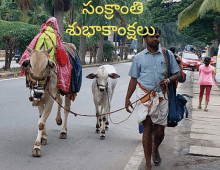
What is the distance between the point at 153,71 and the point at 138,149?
2091mm

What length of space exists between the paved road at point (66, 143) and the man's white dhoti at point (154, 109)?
1002mm

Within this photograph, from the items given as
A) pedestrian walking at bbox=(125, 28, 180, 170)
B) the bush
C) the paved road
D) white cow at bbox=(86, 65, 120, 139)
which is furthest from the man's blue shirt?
the bush

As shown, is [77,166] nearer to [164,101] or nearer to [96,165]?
[96,165]

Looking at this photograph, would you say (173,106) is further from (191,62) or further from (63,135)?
(191,62)

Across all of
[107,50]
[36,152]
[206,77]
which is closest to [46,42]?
[36,152]

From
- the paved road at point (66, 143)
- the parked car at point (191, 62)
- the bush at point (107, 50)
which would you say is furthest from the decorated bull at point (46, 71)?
the bush at point (107, 50)

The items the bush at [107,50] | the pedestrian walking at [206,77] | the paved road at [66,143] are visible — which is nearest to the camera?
the paved road at [66,143]

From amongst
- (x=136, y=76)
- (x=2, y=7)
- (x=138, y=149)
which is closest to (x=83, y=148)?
(x=138, y=149)

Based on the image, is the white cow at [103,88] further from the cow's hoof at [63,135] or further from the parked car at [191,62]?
the parked car at [191,62]

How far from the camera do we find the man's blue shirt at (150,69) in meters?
5.77

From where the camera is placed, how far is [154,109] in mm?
5691

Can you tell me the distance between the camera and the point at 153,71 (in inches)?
227

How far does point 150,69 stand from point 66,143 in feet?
8.77

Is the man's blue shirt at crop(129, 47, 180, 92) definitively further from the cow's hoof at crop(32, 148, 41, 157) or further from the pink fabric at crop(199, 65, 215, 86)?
the pink fabric at crop(199, 65, 215, 86)
